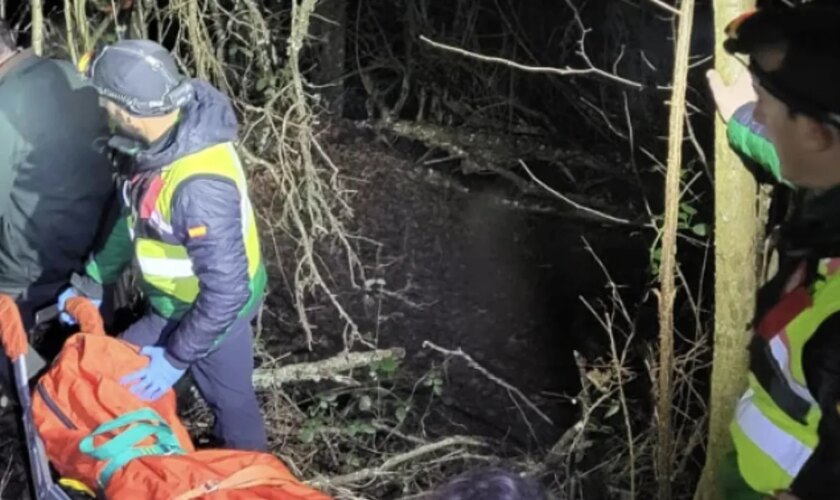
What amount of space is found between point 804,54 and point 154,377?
2050mm

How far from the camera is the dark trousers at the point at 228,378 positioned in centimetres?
348

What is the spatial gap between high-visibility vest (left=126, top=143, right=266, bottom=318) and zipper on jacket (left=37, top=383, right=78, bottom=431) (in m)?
0.46

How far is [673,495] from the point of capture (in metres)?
3.94

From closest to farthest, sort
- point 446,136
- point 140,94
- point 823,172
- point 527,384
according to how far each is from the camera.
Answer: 1. point 823,172
2. point 140,94
3. point 527,384
4. point 446,136

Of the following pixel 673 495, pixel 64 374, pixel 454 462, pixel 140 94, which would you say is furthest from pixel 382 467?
pixel 140 94

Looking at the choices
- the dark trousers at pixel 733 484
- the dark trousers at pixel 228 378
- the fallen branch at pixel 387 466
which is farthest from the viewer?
the fallen branch at pixel 387 466

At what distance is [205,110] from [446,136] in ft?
17.4

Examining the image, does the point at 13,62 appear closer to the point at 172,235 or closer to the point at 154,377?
the point at 172,235

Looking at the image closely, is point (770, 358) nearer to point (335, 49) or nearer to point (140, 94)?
point (140, 94)

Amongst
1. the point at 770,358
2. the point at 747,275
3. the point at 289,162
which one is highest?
the point at 770,358

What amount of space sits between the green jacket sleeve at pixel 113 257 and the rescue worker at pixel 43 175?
0.65 ft

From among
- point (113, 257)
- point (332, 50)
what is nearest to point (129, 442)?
point (113, 257)

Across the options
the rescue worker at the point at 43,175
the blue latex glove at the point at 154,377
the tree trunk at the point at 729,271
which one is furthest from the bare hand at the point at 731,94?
the rescue worker at the point at 43,175

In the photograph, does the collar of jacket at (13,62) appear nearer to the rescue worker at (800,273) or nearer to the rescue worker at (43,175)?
the rescue worker at (43,175)
